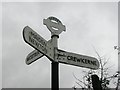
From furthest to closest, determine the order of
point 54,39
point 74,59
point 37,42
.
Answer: point 74,59, point 54,39, point 37,42

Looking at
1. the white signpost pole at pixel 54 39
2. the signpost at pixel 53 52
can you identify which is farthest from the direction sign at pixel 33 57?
the white signpost pole at pixel 54 39

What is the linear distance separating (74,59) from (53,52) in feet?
1.69

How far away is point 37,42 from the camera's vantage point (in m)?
3.53

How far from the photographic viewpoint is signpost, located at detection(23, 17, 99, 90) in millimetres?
3463

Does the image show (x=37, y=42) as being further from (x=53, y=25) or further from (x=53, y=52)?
(x=53, y=25)

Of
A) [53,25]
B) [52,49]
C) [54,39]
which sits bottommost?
[52,49]

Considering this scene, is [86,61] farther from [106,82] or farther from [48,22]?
[106,82]

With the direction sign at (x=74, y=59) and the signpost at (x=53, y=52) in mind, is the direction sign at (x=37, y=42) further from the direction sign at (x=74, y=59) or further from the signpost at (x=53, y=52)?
the direction sign at (x=74, y=59)

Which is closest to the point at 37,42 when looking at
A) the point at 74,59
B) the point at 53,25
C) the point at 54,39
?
the point at 54,39

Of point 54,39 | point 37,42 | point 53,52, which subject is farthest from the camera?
point 54,39

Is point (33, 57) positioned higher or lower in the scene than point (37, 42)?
lower

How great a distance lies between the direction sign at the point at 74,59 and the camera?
395cm

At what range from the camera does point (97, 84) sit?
311 centimetres

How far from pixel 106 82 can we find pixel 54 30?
205 inches
